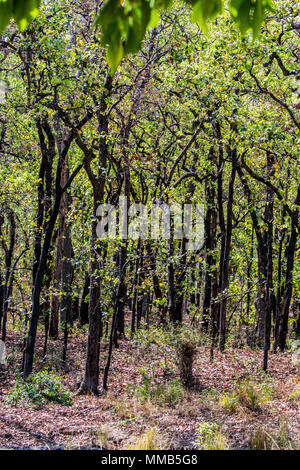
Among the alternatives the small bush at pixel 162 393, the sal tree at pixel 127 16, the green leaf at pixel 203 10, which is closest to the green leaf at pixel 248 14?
the sal tree at pixel 127 16

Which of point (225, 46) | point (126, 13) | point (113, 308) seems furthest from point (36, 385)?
point (126, 13)

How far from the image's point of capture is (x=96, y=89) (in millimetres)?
9680

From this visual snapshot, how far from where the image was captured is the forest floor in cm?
662

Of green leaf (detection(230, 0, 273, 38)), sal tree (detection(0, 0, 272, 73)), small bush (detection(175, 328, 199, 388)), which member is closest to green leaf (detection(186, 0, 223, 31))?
sal tree (detection(0, 0, 272, 73))

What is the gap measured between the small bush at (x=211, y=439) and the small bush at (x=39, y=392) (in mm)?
3880

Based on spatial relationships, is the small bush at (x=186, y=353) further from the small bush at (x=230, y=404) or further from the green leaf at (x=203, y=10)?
the green leaf at (x=203, y=10)

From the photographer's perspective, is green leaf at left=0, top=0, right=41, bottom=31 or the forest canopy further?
the forest canopy

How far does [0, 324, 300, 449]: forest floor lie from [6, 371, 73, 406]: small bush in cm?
22

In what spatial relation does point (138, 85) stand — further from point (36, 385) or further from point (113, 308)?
point (36, 385)

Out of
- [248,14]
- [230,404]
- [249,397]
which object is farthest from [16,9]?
[249,397]

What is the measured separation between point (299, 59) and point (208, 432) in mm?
8570

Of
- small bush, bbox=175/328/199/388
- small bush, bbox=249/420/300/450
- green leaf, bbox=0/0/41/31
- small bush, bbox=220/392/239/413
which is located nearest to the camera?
green leaf, bbox=0/0/41/31

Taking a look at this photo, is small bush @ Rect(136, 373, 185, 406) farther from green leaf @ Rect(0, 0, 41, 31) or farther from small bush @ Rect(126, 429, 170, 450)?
green leaf @ Rect(0, 0, 41, 31)

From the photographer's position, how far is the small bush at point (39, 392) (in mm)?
9305
